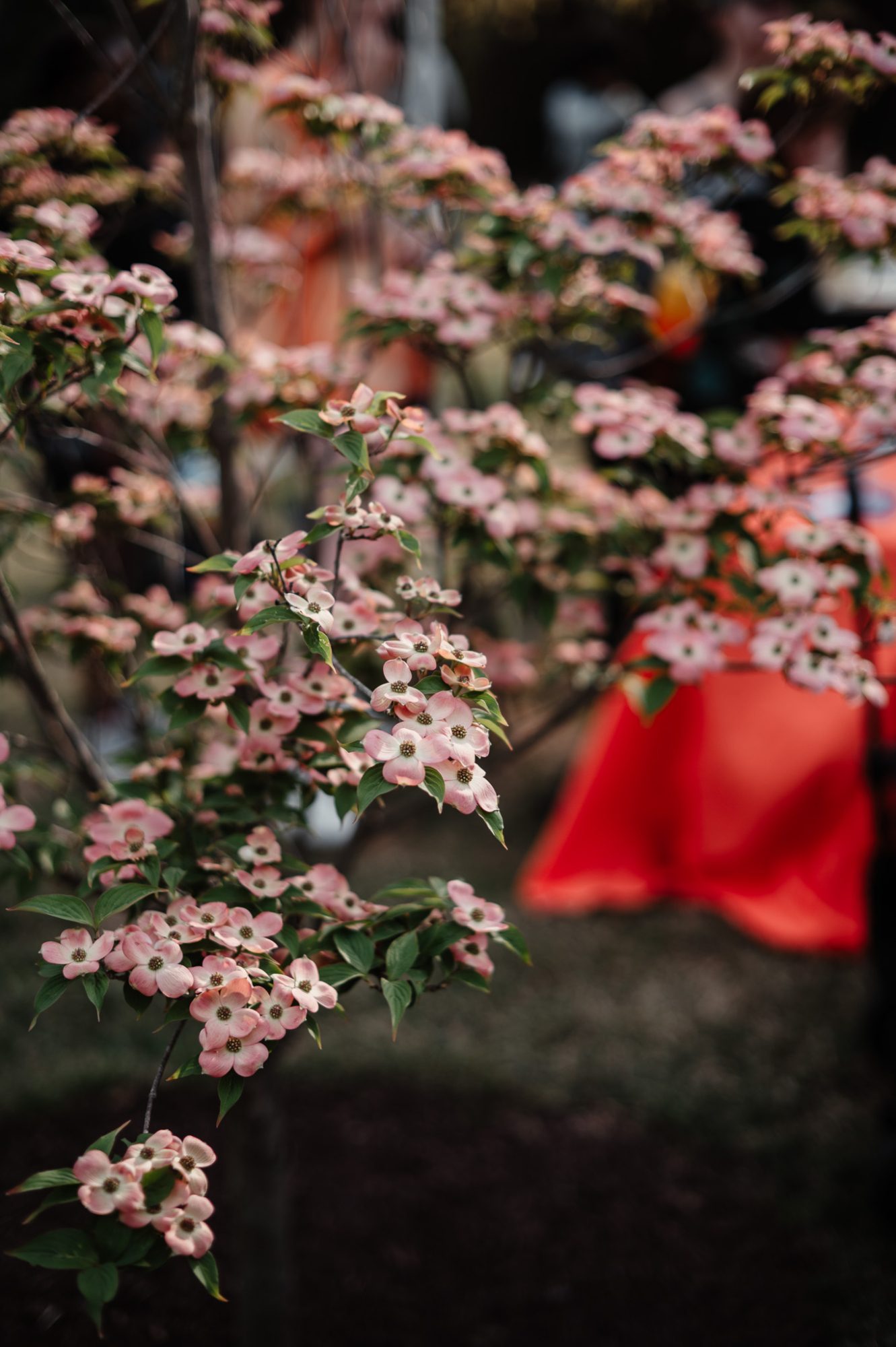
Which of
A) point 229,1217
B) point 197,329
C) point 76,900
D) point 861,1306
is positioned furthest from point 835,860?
point 76,900

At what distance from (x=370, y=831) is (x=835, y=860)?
65.6 inches

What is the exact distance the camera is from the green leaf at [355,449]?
856mm

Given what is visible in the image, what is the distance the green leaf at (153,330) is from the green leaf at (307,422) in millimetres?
160

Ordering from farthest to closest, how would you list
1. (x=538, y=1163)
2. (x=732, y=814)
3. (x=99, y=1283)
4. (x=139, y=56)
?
1. (x=732, y=814)
2. (x=538, y=1163)
3. (x=139, y=56)
4. (x=99, y=1283)

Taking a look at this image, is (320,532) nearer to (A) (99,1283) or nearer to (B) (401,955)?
(B) (401,955)

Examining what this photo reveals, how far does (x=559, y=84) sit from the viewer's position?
4.40m

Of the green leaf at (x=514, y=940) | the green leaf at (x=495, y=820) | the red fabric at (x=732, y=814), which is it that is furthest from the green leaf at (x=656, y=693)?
the red fabric at (x=732, y=814)

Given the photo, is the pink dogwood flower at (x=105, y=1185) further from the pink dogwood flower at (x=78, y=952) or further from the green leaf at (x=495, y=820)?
the green leaf at (x=495, y=820)

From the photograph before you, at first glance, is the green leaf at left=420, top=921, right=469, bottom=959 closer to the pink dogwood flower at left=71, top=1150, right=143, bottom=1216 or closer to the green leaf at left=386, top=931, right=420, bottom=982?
the green leaf at left=386, top=931, right=420, bottom=982

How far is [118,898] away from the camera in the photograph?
800 mm

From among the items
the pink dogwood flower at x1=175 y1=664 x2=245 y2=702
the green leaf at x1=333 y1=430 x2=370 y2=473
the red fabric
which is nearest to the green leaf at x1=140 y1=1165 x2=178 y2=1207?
the pink dogwood flower at x1=175 y1=664 x2=245 y2=702

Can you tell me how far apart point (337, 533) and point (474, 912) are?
0.47 metres

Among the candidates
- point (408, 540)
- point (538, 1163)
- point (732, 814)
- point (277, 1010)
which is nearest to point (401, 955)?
point (277, 1010)

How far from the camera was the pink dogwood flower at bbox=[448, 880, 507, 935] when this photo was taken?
2.88 ft
